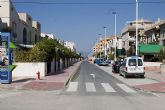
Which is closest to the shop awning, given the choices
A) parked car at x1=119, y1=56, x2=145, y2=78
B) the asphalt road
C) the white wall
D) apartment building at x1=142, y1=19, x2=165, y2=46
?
apartment building at x1=142, y1=19, x2=165, y2=46

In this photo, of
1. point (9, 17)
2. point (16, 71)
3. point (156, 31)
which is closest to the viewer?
point (16, 71)

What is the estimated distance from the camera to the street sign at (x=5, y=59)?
24234mm

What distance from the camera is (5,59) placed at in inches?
965

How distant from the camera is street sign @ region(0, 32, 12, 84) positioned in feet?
79.5

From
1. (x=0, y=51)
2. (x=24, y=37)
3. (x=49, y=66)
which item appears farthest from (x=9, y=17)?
(x=0, y=51)

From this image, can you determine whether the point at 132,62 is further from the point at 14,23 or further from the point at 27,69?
the point at 14,23

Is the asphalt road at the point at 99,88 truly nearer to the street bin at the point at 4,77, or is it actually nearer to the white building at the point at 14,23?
the street bin at the point at 4,77

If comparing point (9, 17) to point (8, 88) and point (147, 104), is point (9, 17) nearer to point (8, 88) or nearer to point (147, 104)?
point (8, 88)

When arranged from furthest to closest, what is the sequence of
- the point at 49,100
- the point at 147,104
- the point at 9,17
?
the point at 9,17
the point at 49,100
the point at 147,104

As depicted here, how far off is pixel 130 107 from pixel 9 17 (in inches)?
1966

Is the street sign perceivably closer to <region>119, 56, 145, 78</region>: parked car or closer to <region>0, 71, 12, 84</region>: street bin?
<region>0, 71, 12, 84</region>: street bin

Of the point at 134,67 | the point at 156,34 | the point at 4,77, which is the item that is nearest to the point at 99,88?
the point at 4,77

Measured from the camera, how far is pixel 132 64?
35.2 meters

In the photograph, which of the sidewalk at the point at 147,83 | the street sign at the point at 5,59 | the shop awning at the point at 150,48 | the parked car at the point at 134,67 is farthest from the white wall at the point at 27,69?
the shop awning at the point at 150,48
